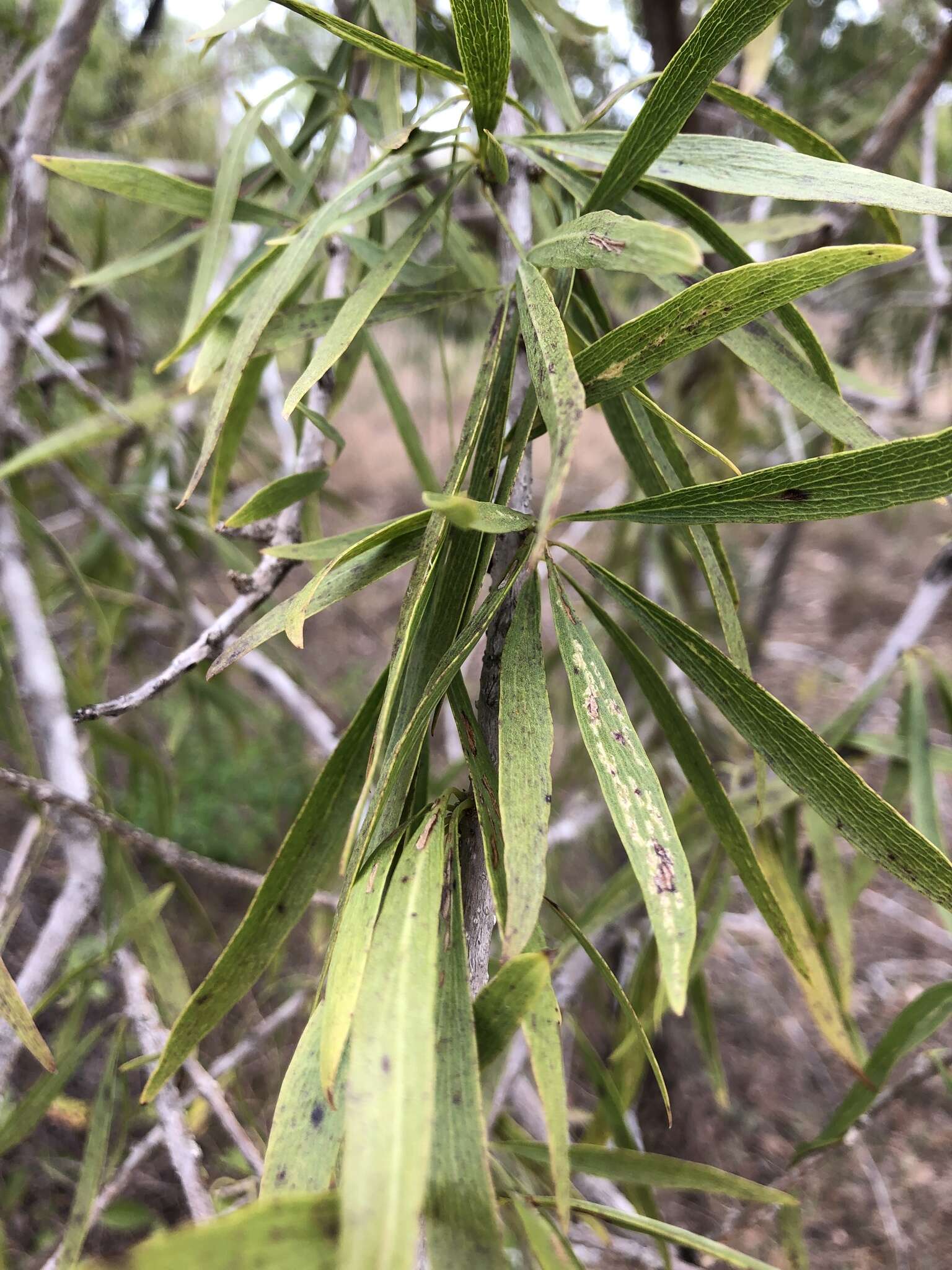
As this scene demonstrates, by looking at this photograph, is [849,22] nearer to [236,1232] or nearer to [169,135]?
[169,135]

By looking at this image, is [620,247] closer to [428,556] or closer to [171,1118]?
[428,556]

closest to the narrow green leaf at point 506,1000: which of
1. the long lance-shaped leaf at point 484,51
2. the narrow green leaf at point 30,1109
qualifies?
the long lance-shaped leaf at point 484,51

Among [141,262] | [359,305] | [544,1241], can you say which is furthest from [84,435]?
[544,1241]

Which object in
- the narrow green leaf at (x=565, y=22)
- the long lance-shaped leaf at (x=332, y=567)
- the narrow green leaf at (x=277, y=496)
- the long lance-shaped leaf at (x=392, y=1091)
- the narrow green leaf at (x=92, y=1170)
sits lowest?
the narrow green leaf at (x=92, y=1170)

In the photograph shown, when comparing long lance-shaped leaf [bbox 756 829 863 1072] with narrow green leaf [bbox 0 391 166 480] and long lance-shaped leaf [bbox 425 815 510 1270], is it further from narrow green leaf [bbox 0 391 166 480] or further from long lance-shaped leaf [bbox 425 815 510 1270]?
narrow green leaf [bbox 0 391 166 480]

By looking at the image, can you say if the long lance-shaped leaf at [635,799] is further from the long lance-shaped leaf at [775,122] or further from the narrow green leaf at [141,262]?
the narrow green leaf at [141,262]

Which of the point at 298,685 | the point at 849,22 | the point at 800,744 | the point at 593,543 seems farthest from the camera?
the point at 593,543

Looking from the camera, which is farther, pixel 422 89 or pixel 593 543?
pixel 593 543

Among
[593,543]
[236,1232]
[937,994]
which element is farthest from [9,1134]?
[593,543]
